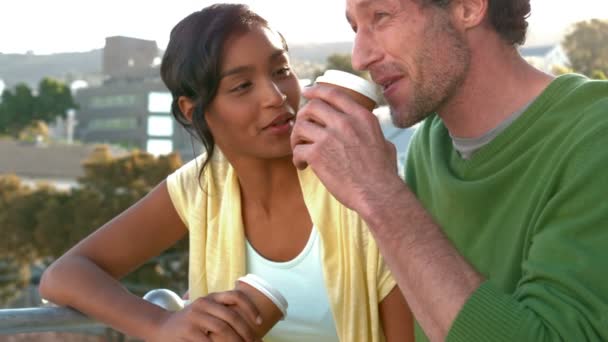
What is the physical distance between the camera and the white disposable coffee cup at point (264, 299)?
1695 millimetres

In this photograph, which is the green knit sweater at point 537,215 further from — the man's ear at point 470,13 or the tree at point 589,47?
the tree at point 589,47

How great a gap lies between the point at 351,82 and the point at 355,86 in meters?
0.01

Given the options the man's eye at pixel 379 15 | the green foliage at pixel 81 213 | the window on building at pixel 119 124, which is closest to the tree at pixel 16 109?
the window on building at pixel 119 124

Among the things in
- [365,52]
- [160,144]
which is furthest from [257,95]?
[160,144]

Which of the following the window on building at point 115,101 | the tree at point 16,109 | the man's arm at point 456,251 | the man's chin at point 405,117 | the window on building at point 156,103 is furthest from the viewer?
the window on building at point 115,101

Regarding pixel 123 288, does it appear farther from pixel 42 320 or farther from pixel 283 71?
pixel 283 71

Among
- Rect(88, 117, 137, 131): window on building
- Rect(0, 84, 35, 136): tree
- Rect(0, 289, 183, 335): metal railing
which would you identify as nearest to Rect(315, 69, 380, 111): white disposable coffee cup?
Rect(0, 289, 183, 335): metal railing

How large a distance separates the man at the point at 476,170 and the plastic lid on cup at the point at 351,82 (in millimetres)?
37

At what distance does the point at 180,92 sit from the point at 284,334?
73 centimetres

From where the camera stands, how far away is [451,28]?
78.3 inches

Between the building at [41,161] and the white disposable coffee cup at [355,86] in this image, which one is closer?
the white disposable coffee cup at [355,86]

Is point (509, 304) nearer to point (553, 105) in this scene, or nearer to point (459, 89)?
point (553, 105)

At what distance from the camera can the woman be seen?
2127 mm

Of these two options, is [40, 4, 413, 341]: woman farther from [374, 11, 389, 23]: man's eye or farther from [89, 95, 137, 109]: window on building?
[89, 95, 137, 109]: window on building
